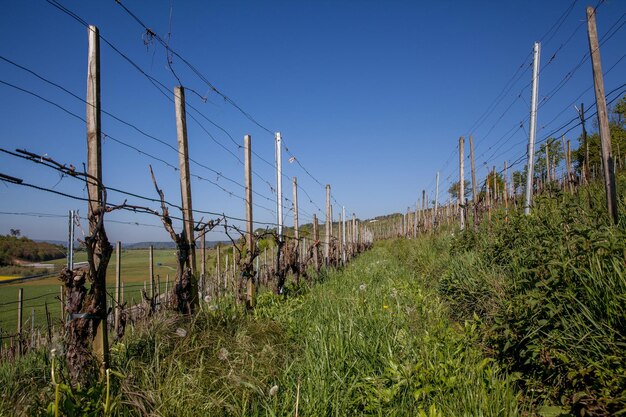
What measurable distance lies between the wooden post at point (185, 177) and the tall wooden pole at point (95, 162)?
1.64m

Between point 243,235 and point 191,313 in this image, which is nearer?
point 191,313

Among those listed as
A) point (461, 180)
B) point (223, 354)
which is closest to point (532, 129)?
point (461, 180)

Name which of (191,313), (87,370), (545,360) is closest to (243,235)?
(191,313)

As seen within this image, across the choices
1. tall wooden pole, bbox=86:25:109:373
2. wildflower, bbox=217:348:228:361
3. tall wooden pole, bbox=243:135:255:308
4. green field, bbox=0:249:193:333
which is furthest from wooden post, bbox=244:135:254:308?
tall wooden pole, bbox=86:25:109:373

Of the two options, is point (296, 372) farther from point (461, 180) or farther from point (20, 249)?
point (461, 180)

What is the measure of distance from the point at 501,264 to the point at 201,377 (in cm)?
463

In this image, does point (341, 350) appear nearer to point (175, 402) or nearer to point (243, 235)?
point (175, 402)

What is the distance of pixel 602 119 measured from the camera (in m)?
4.78

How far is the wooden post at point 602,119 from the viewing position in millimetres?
4457

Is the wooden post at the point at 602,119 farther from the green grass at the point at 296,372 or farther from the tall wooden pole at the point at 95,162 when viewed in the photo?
the tall wooden pole at the point at 95,162

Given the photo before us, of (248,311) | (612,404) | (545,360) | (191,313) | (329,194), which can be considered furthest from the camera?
(329,194)

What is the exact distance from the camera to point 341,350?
10.9 feet

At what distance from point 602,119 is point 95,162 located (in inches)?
226

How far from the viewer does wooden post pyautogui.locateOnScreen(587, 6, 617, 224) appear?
175 inches
